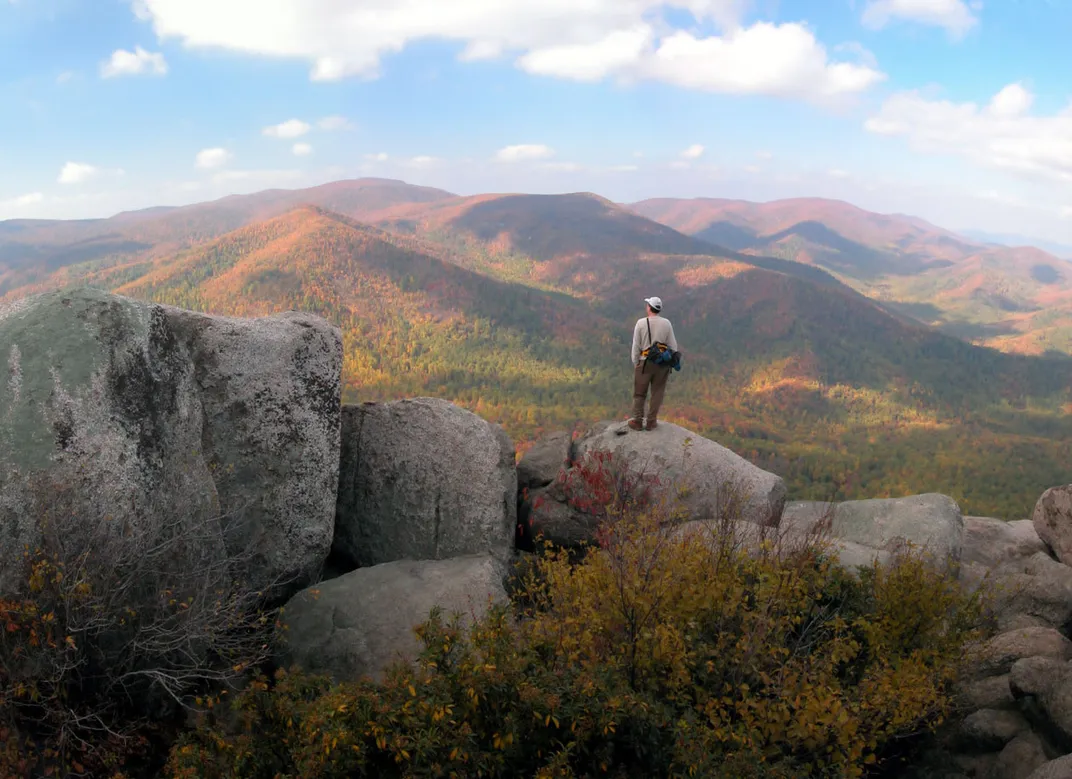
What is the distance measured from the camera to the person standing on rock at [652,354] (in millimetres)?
13258

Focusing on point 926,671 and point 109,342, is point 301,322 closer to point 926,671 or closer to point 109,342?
point 109,342

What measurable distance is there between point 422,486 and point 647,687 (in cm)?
626

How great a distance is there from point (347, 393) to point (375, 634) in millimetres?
77670

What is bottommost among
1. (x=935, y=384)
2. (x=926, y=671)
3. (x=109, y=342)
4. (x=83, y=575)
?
(x=935, y=384)

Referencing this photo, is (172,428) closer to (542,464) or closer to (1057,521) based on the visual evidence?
(542,464)

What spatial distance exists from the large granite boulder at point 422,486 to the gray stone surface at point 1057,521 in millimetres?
10918

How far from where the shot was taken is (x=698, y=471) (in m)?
13.1

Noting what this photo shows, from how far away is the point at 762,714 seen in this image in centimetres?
626

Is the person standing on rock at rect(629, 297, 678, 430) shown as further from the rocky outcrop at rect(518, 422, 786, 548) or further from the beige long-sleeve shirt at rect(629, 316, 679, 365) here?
the rocky outcrop at rect(518, 422, 786, 548)

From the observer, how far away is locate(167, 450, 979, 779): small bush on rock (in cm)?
536

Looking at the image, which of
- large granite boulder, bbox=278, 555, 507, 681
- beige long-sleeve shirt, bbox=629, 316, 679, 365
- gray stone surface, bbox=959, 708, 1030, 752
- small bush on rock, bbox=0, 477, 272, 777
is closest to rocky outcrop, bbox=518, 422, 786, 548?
beige long-sleeve shirt, bbox=629, 316, 679, 365

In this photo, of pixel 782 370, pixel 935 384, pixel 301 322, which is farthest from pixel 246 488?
pixel 935 384

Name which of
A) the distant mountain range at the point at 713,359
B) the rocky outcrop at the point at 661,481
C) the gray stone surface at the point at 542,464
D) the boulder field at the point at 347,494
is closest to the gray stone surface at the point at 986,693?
the boulder field at the point at 347,494

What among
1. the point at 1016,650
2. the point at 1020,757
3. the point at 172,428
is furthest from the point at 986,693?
the point at 172,428
